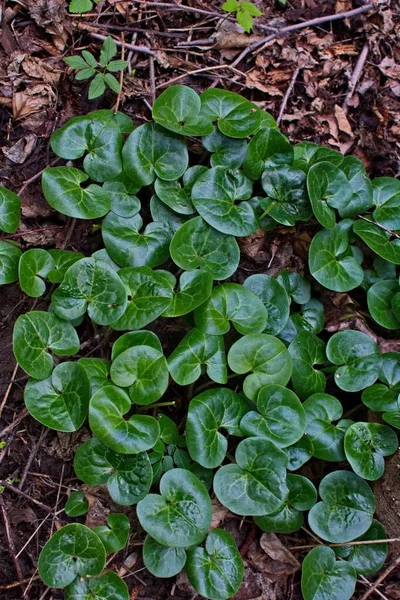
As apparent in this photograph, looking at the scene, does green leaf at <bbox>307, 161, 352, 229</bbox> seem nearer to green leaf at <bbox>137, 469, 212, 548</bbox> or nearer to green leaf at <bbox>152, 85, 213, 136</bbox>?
green leaf at <bbox>152, 85, 213, 136</bbox>

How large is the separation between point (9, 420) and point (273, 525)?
4.60ft

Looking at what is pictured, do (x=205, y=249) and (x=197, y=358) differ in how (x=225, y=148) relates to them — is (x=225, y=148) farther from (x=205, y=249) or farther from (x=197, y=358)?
(x=197, y=358)

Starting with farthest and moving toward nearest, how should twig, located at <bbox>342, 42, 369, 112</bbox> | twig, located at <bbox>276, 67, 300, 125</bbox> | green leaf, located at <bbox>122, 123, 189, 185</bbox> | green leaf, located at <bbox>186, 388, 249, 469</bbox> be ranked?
twig, located at <bbox>342, 42, 369, 112</bbox>
twig, located at <bbox>276, 67, 300, 125</bbox>
green leaf, located at <bbox>122, 123, 189, 185</bbox>
green leaf, located at <bbox>186, 388, 249, 469</bbox>

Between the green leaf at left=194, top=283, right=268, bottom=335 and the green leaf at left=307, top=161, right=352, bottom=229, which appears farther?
the green leaf at left=307, top=161, right=352, bottom=229

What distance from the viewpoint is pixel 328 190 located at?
272cm

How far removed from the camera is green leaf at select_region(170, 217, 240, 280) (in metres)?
2.51

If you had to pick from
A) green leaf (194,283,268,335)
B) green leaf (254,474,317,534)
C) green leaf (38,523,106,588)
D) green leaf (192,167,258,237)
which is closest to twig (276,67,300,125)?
green leaf (192,167,258,237)

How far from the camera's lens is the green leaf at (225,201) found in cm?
255

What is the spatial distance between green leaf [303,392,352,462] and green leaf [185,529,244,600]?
24.5 inches

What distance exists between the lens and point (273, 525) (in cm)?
241

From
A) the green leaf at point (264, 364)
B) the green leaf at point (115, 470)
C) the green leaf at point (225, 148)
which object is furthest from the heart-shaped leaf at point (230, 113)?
the green leaf at point (115, 470)

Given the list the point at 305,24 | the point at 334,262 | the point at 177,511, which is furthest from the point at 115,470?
the point at 305,24

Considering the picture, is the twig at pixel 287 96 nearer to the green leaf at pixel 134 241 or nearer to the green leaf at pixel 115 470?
the green leaf at pixel 134 241

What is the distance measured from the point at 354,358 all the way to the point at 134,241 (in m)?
1.31
